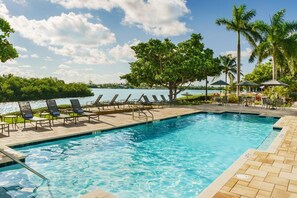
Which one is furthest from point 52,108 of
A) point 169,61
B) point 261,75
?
point 261,75

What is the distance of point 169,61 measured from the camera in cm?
2380

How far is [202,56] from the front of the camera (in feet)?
77.5

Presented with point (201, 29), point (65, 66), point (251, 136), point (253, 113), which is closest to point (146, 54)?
point (201, 29)

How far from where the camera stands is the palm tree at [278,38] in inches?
1029

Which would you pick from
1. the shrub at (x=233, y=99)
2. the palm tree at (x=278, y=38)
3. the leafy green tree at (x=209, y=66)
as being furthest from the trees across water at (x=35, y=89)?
the palm tree at (x=278, y=38)

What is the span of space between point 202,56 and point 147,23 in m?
7.08

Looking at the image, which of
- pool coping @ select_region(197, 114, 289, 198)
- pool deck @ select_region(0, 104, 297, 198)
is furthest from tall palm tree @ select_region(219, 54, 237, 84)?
pool coping @ select_region(197, 114, 289, 198)

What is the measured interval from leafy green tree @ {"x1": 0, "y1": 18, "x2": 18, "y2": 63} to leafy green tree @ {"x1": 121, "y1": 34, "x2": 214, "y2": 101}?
54.7 ft

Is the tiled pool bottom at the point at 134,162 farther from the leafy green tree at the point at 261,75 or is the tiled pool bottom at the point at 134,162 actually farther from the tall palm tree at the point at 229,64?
the leafy green tree at the point at 261,75

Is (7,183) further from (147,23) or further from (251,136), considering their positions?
(147,23)

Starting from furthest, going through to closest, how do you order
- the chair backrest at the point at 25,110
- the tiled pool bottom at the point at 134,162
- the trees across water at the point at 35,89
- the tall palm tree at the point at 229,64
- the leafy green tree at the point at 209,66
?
1. the trees across water at the point at 35,89
2. the tall palm tree at the point at 229,64
3. the leafy green tree at the point at 209,66
4. the chair backrest at the point at 25,110
5. the tiled pool bottom at the point at 134,162

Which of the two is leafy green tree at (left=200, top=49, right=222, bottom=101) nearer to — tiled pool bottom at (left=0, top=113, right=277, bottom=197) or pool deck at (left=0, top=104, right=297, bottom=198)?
tiled pool bottom at (left=0, top=113, right=277, bottom=197)

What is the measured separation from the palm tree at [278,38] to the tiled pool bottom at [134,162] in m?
18.0

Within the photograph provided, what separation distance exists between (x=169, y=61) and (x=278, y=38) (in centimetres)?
1291
